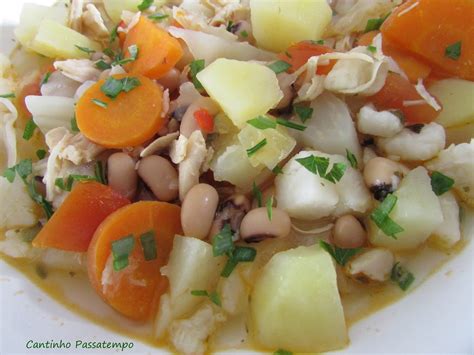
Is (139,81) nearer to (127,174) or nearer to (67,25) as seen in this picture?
(127,174)

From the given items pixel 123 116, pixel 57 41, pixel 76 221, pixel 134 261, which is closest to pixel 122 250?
pixel 134 261

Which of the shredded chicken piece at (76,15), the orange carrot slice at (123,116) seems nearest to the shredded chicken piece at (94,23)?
the shredded chicken piece at (76,15)

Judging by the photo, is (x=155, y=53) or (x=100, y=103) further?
(x=155, y=53)

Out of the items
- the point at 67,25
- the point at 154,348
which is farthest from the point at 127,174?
the point at 67,25

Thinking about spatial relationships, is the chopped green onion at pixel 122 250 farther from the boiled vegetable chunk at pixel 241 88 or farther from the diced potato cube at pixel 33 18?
the diced potato cube at pixel 33 18

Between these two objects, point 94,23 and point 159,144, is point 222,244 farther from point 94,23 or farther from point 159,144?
point 94,23

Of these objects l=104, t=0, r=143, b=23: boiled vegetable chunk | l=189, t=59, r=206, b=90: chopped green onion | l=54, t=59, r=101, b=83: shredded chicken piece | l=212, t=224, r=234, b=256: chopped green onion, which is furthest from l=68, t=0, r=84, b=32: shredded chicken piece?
l=212, t=224, r=234, b=256: chopped green onion

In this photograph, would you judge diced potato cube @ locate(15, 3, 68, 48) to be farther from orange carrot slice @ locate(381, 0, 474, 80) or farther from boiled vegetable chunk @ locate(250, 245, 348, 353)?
boiled vegetable chunk @ locate(250, 245, 348, 353)

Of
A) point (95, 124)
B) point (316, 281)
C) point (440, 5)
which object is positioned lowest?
point (316, 281)
